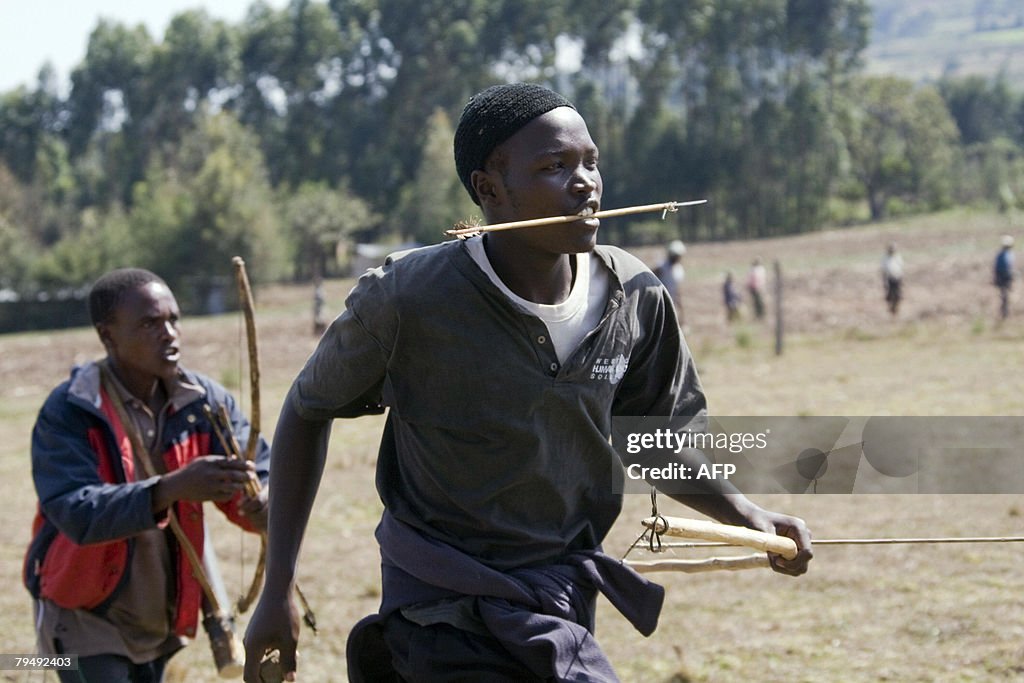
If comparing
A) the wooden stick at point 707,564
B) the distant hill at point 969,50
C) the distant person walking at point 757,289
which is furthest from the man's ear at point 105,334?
the distant hill at point 969,50

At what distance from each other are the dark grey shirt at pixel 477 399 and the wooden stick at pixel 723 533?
0.21 m

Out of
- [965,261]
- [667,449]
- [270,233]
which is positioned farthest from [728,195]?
[667,449]

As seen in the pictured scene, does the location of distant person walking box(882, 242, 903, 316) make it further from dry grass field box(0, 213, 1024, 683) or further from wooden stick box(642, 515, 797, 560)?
wooden stick box(642, 515, 797, 560)

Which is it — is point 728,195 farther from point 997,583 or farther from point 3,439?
point 997,583

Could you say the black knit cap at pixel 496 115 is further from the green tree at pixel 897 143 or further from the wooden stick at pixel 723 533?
→ the green tree at pixel 897 143

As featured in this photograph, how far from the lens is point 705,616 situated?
655cm

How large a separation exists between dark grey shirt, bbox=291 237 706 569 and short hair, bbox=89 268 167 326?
1350mm

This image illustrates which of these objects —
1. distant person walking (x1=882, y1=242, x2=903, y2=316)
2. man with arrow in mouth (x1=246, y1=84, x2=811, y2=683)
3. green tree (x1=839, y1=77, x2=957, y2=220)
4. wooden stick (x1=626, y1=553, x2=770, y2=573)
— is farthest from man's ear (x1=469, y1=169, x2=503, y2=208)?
green tree (x1=839, y1=77, x2=957, y2=220)

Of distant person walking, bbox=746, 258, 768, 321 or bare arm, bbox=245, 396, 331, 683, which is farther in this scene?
distant person walking, bbox=746, 258, 768, 321

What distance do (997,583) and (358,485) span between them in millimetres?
5890

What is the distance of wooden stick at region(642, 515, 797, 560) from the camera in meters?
2.69

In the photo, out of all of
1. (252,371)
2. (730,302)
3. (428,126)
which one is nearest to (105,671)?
(252,371)

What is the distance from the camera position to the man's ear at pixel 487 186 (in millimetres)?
2756

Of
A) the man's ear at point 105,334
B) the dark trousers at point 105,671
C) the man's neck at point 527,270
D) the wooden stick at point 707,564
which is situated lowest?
the dark trousers at point 105,671
